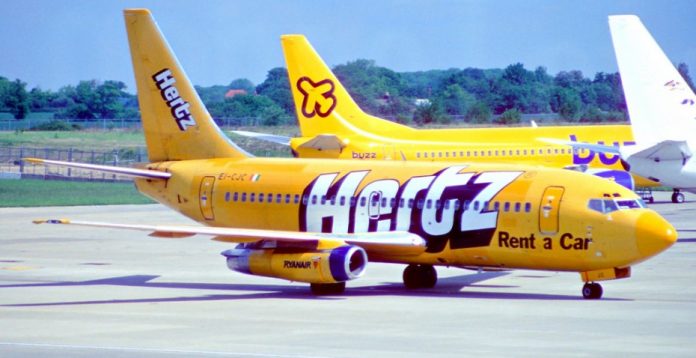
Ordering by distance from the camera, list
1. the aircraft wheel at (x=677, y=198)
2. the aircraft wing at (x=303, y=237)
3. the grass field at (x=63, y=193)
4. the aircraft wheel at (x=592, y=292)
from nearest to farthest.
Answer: the aircraft wheel at (x=592, y=292), the aircraft wing at (x=303, y=237), the grass field at (x=63, y=193), the aircraft wheel at (x=677, y=198)

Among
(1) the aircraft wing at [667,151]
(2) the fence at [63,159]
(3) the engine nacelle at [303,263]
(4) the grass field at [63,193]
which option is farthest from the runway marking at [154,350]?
(2) the fence at [63,159]

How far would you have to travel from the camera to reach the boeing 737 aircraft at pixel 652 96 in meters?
49.9

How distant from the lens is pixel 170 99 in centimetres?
4178

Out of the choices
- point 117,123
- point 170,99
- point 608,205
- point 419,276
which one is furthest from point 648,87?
point 117,123

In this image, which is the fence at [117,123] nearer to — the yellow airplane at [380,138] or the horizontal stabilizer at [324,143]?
the yellow airplane at [380,138]

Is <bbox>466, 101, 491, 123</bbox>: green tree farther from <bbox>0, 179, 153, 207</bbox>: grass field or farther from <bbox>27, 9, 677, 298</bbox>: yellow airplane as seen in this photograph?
<bbox>27, 9, 677, 298</bbox>: yellow airplane

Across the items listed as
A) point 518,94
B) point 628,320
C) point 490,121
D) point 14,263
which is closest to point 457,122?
point 490,121

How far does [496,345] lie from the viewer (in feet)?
85.0

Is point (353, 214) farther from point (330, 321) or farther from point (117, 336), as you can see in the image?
point (117, 336)

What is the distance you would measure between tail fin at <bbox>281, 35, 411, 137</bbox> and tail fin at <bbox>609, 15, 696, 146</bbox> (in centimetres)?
2129

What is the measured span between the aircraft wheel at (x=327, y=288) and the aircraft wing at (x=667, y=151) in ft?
61.2

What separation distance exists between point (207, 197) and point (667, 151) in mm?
18599

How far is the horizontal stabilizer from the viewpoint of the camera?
2655 inches

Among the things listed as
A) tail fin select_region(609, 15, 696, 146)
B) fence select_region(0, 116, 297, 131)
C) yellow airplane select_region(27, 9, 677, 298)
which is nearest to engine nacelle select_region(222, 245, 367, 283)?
yellow airplane select_region(27, 9, 677, 298)
